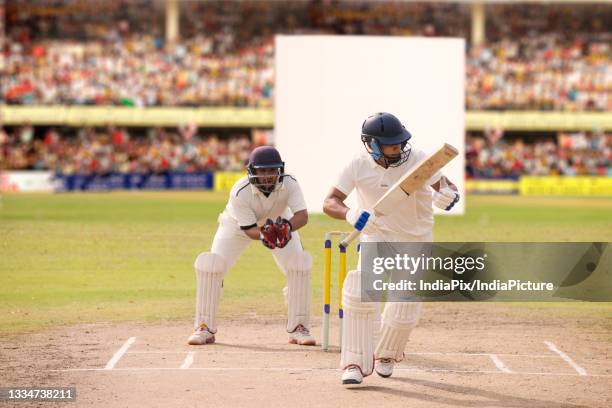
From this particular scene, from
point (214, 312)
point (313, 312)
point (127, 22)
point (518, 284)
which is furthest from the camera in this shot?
point (127, 22)

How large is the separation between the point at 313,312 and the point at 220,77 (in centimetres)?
3932

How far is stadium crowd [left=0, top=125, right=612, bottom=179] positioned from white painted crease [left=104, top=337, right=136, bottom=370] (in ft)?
123

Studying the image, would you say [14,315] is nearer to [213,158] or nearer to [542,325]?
[542,325]

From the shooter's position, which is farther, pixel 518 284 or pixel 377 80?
pixel 377 80

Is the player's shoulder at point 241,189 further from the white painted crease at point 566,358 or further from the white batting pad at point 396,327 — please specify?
the white painted crease at point 566,358

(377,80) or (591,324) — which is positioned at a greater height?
(377,80)

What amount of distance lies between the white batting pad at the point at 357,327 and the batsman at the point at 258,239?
2005mm

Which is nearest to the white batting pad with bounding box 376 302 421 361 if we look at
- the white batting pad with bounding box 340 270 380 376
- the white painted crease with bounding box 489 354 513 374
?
the white batting pad with bounding box 340 270 380 376

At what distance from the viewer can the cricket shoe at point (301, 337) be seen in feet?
35.4

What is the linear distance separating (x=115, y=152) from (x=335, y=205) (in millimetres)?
42717

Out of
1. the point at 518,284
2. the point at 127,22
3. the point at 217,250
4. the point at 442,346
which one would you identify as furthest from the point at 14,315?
the point at 127,22

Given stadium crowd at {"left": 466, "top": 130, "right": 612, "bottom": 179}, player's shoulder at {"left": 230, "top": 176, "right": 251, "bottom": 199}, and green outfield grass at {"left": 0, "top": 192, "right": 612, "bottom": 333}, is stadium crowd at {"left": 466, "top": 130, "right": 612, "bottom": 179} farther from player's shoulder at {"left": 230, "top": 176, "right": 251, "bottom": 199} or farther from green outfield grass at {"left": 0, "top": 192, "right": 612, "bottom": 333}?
player's shoulder at {"left": 230, "top": 176, "right": 251, "bottom": 199}

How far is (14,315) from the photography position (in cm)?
1336

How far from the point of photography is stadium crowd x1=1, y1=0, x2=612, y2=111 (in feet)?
170
